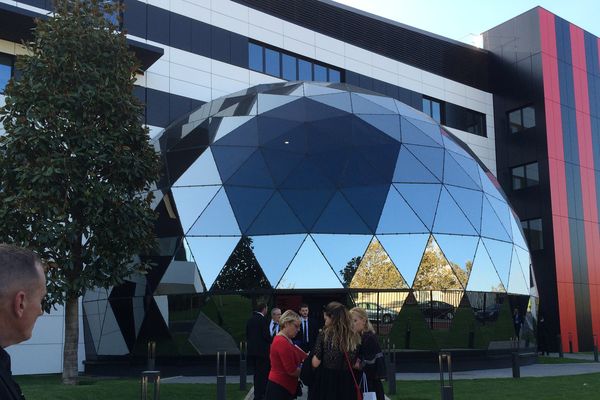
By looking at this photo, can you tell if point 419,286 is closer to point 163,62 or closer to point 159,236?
point 159,236

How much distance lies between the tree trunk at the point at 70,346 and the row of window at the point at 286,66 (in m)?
15.3

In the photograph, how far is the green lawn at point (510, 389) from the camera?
38.8 ft

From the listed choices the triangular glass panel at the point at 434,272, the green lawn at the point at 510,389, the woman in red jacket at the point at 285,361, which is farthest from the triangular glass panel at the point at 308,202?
the woman in red jacket at the point at 285,361

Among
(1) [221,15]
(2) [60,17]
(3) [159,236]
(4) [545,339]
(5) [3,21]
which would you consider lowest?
(4) [545,339]

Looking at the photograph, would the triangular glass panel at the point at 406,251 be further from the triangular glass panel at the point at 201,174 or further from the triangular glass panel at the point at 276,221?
the triangular glass panel at the point at 201,174

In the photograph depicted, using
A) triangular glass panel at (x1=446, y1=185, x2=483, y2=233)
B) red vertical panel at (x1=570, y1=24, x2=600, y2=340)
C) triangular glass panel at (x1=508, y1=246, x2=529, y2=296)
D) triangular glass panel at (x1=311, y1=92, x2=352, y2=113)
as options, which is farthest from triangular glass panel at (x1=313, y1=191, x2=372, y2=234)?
red vertical panel at (x1=570, y1=24, x2=600, y2=340)

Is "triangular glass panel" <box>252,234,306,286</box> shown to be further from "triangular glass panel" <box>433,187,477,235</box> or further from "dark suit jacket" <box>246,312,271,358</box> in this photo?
"dark suit jacket" <box>246,312,271,358</box>

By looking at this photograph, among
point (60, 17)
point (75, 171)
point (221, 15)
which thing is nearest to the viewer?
point (75, 171)

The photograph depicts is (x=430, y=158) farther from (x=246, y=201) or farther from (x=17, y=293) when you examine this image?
(x=17, y=293)

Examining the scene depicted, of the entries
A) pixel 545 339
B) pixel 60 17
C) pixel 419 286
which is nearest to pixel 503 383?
pixel 419 286

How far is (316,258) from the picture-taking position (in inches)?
611

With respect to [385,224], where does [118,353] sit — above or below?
below

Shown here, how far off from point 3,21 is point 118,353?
35.0 feet

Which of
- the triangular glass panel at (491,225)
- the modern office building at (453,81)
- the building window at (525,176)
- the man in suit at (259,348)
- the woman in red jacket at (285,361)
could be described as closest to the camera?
the woman in red jacket at (285,361)
